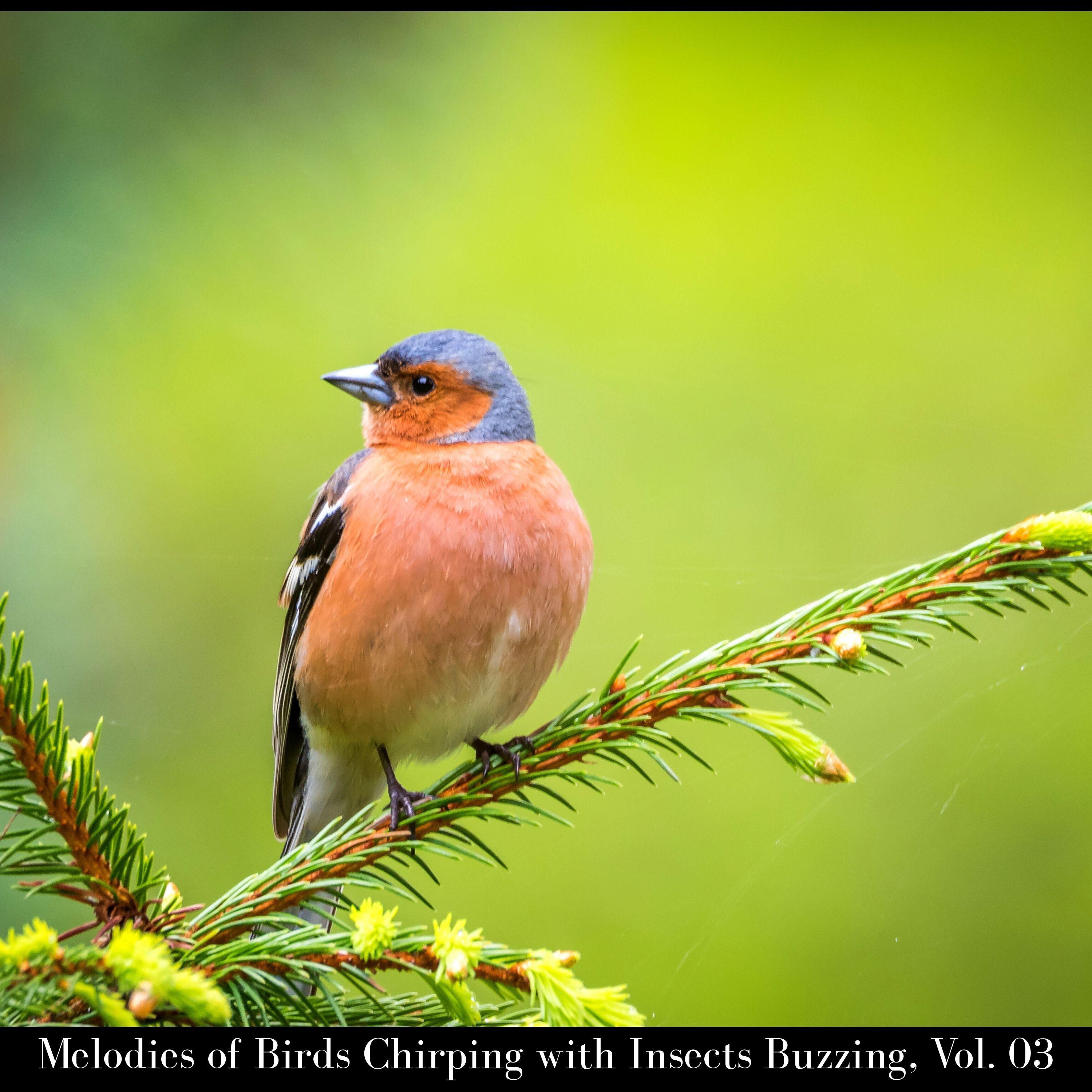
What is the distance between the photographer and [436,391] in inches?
81.9

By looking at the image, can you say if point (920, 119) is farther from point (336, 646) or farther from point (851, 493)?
point (336, 646)

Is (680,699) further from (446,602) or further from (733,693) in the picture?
(446,602)

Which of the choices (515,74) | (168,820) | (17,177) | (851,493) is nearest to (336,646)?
(168,820)

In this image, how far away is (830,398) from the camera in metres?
2.98

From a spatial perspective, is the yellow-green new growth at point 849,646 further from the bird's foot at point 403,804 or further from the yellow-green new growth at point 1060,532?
the bird's foot at point 403,804

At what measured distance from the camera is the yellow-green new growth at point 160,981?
816mm

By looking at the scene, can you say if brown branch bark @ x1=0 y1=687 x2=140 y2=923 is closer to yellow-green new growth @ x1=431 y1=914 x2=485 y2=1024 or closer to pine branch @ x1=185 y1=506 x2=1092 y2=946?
pine branch @ x1=185 y1=506 x2=1092 y2=946

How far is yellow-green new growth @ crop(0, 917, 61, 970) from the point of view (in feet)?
2.72

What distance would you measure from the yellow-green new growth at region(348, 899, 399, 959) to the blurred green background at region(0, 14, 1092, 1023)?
4.86ft

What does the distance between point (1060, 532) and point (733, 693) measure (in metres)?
0.47

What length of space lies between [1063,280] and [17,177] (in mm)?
3058

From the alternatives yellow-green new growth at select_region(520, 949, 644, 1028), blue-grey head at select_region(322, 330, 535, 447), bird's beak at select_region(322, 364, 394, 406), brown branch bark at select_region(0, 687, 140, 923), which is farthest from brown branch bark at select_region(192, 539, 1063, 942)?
bird's beak at select_region(322, 364, 394, 406)

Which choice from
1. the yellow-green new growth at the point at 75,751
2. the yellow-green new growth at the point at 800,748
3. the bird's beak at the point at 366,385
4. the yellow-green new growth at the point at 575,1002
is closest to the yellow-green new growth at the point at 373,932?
the yellow-green new growth at the point at 575,1002

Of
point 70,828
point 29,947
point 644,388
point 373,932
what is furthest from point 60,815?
point 644,388
